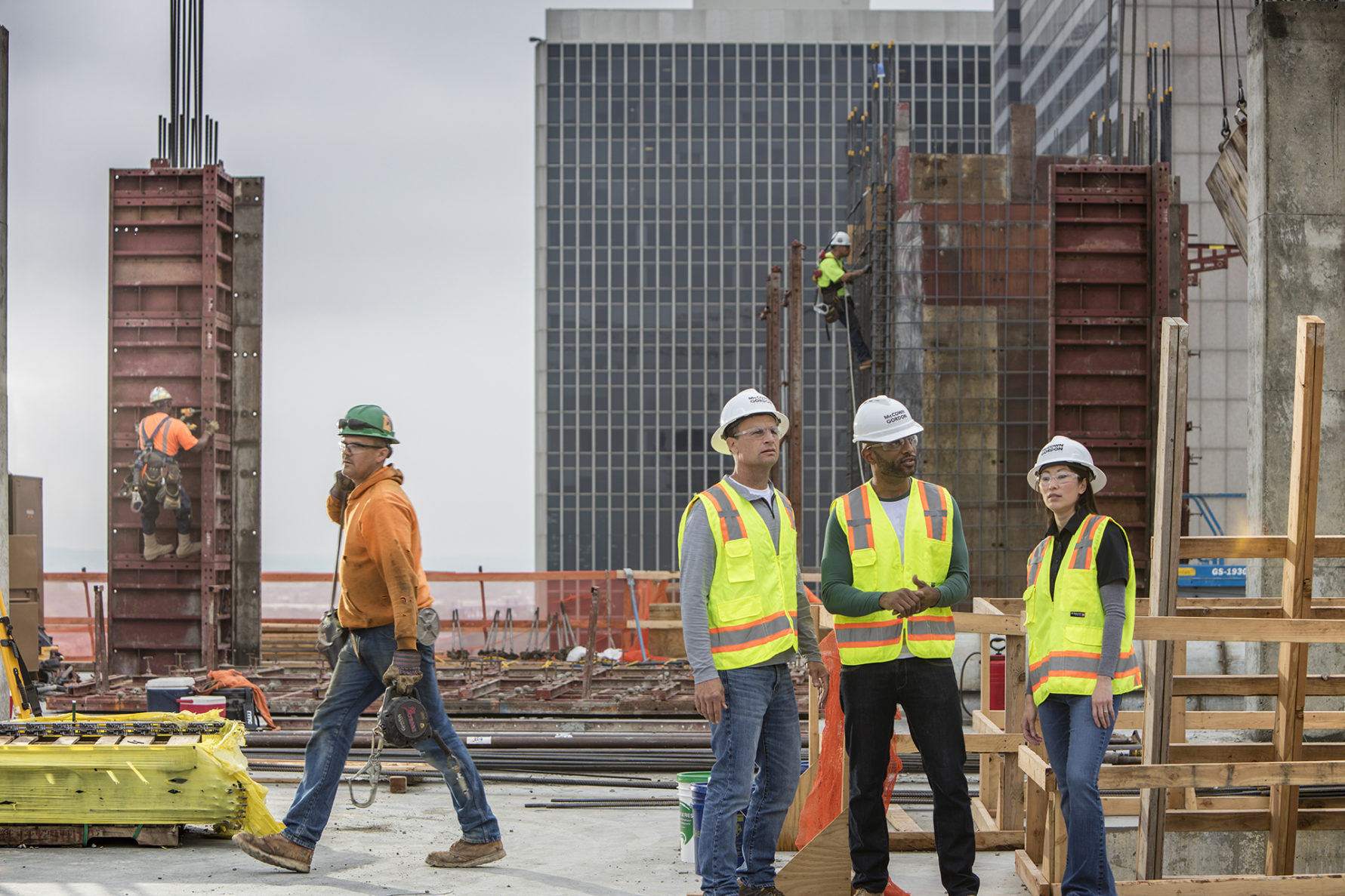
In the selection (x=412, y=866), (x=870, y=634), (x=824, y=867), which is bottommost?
(x=412, y=866)

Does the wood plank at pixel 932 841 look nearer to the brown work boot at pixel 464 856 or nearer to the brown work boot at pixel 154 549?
the brown work boot at pixel 464 856

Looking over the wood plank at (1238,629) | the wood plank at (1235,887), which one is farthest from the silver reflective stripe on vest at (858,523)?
the wood plank at (1235,887)

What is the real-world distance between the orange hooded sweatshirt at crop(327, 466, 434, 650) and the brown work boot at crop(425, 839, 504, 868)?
985 millimetres

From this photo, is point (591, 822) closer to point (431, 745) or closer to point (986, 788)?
point (431, 745)

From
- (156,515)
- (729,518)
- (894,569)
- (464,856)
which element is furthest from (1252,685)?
(156,515)

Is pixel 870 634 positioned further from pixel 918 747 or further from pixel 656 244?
pixel 656 244

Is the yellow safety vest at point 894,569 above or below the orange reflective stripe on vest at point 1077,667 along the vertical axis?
above

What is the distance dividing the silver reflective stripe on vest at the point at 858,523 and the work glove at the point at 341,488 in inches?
100

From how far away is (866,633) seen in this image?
5426 mm

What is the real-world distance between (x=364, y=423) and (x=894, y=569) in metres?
2.55

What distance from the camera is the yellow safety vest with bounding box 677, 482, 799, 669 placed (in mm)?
5090

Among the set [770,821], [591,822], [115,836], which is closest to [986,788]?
[591,822]

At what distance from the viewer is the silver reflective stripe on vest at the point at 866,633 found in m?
5.39

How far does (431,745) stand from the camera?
6.24 metres
